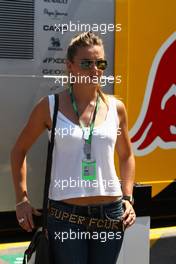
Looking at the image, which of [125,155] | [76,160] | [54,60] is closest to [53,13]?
[54,60]

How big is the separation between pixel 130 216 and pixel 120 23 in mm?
1323

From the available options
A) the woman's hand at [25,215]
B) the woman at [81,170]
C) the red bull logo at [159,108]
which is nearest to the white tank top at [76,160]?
the woman at [81,170]

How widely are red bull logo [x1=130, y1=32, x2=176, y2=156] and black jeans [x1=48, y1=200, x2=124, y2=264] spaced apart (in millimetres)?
1117

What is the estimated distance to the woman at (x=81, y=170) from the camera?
6.04ft

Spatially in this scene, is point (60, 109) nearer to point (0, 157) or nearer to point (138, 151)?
point (0, 157)

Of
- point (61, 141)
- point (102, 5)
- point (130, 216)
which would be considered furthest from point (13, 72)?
point (130, 216)

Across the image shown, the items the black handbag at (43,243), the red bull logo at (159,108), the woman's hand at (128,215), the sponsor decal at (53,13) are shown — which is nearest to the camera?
the black handbag at (43,243)

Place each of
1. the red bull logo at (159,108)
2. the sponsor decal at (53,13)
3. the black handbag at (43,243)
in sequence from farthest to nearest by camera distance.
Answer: the red bull logo at (159,108) → the sponsor decal at (53,13) → the black handbag at (43,243)

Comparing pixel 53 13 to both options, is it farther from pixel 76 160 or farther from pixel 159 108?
pixel 76 160

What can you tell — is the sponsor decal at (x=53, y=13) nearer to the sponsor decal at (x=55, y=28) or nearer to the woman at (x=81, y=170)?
the sponsor decal at (x=55, y=28)

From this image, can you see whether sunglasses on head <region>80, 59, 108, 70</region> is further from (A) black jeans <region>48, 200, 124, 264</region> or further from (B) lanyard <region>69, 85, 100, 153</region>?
(A) black jeans <region>48, 200, 124, 264</region>

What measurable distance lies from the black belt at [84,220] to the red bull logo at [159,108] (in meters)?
1.11

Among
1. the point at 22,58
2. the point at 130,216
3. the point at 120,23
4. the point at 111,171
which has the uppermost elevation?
the point at 120,23

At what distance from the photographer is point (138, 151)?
3.00 m
